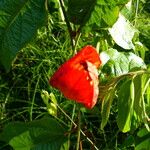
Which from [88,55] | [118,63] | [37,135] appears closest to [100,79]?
[118,63]

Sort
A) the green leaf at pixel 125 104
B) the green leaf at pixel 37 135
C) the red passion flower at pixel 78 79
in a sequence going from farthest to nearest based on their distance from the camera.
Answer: the green leaf at pixel 37 135 → the green leaf at pixel 125 104 → the red passion flower at pixel 78 79

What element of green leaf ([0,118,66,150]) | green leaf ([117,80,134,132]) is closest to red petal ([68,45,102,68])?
green leaf ([117,80,134,132])

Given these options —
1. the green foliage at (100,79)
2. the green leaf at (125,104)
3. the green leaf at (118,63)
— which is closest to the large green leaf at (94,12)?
the green foliage at (100,79)

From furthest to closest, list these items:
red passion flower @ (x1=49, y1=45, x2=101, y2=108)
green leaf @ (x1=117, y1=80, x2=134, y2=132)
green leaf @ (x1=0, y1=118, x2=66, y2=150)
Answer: green leaf @ (x1=0, y1=118, x2=66, y2=150)
green leaf @ (x1=117, y1=80, x2=134, y2=132)
red passion flower @ (x1=49, y1=45, x2=101, y2=108)

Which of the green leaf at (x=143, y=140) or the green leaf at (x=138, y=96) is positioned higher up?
the green leaf at (x=138, y=96)

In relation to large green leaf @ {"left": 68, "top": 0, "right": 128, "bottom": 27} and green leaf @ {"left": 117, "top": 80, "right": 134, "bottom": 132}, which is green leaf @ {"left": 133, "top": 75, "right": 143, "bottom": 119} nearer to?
green leaf @ {"left": 117, "top": 80, "right": 134, "bottom": 132}

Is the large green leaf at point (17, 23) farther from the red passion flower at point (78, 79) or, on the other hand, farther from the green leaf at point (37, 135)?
the green leaf at point (37, 135)
